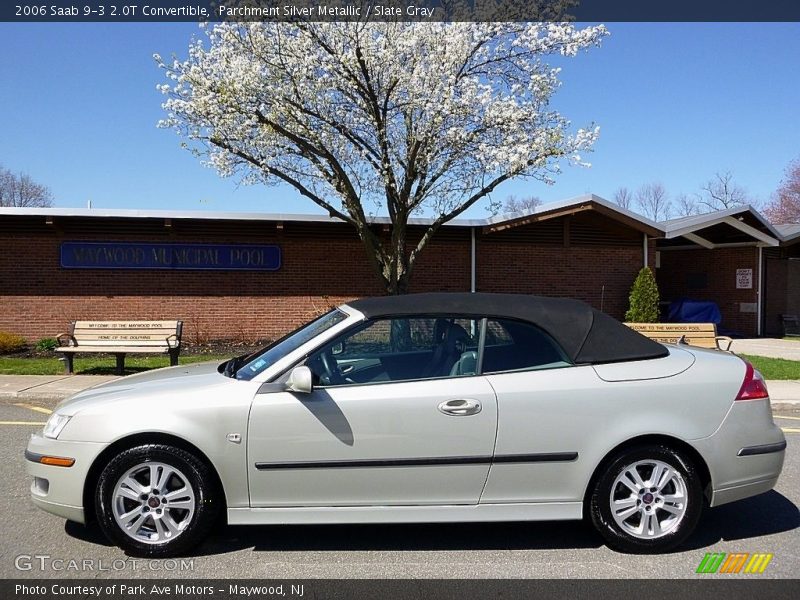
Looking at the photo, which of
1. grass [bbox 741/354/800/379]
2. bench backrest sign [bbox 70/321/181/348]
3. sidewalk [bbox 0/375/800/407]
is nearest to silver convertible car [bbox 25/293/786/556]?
sidewalk [bbox 0/375/800/407]

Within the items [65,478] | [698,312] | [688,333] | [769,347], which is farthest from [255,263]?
[769,347]

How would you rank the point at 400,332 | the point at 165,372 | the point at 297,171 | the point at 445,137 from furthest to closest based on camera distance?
the point at 297,171
the point at 445,137
the point at 165,372
the point at 400,332

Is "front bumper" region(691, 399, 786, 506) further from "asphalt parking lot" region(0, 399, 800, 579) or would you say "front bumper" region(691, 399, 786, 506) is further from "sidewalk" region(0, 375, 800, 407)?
"sidewalk" region(0, 375, 800, 407)

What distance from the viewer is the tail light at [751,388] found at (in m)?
4.09

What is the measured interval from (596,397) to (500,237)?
40.5 feet

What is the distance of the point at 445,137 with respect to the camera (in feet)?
42.0

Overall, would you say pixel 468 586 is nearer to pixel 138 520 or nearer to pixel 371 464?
pixel 371 464

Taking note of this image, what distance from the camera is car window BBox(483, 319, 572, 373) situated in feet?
13.3

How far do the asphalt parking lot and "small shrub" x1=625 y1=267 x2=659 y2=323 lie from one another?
11594 mm

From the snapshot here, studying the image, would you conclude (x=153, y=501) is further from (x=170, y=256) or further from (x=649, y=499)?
(x=170, y=256)

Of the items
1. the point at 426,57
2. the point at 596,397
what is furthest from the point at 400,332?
the point at 426,57

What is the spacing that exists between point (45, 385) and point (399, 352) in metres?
7.84

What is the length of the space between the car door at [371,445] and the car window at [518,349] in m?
0.26

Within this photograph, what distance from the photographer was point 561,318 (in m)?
4.33
